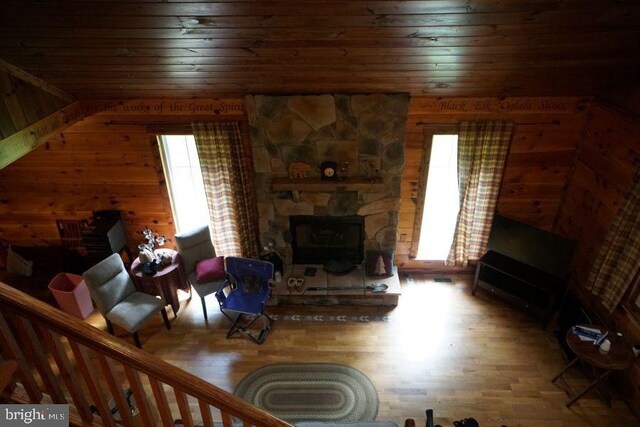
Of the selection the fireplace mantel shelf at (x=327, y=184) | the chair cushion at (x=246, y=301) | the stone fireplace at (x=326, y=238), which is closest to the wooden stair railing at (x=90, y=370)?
the chair cushion at (x=246, y=301)

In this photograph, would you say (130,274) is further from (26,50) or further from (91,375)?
(91,375)

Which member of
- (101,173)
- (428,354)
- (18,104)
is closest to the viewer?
(18,104)

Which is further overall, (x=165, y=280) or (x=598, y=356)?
(x=165, y=280)

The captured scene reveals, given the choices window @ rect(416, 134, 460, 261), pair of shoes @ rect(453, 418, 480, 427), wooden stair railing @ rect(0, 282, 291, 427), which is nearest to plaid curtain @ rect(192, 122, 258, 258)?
window @ rect(416, 134, 460, 261)

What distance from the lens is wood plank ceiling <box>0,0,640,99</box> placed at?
284 cm

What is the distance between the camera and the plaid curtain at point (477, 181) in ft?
14.9

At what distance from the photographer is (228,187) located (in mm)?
4945

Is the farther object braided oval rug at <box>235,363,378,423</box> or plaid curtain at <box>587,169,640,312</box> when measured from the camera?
braided oval rug at <box>235,363,378,423</box>

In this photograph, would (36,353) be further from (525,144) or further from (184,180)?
(525,144)

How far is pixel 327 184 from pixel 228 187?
4.10ft

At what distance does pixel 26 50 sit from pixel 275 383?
3.75 m

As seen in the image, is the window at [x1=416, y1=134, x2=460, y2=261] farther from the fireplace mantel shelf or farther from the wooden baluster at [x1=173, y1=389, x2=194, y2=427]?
the wooden baluster at [x1=173, y1=389, x2=194, y2=427]

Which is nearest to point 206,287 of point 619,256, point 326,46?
point 326,46

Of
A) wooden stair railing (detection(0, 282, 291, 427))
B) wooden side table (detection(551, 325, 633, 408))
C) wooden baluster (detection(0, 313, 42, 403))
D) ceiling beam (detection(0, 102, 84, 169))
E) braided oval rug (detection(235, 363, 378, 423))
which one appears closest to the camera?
wooden stair railing (detection(0, 282, 291, 427))
